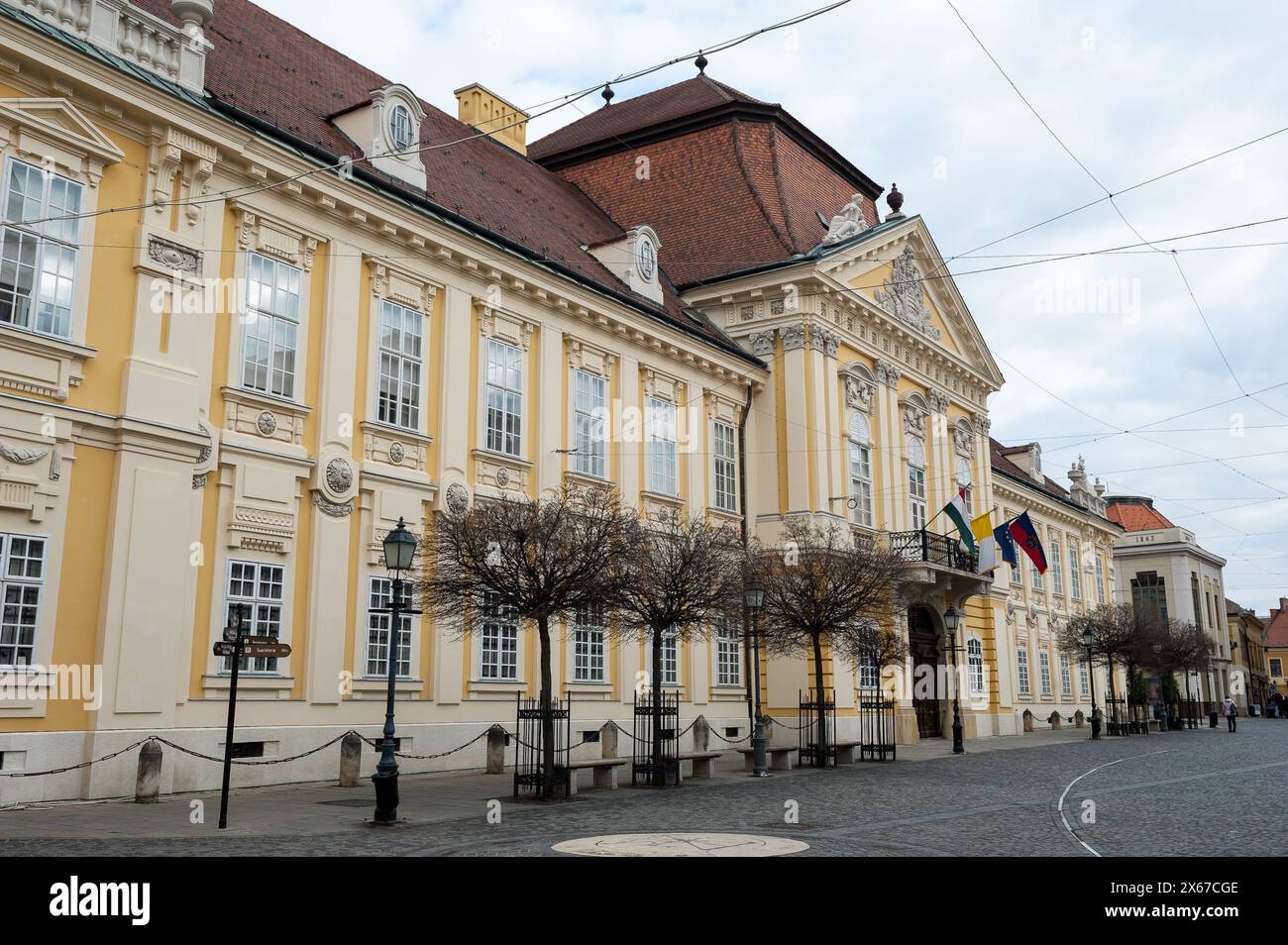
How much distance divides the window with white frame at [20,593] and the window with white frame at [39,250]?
284 cm

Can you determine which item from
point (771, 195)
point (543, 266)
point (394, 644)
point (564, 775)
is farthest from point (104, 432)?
point (771, 195)

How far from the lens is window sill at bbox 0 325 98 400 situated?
14.6 meters

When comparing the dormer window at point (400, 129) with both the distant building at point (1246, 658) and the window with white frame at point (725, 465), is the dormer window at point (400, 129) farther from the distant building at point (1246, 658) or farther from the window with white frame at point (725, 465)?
the distant building at point (1246, 658)

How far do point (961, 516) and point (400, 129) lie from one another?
732 inches

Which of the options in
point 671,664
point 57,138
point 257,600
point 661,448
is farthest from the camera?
point 661,448

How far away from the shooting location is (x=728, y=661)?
29.3 m

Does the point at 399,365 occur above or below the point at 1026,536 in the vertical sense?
above

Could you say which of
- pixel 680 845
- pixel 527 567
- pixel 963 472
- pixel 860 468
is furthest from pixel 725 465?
pixel 680 845

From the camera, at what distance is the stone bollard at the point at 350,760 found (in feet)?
57.5

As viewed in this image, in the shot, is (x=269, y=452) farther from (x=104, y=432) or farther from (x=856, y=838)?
(x=856, y=838)

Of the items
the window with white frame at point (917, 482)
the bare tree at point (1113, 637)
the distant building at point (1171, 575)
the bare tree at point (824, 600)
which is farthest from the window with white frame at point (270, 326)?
the distant building at point (1171, 575)

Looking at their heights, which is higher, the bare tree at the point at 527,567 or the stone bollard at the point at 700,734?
the bare tree at the point at 527,567

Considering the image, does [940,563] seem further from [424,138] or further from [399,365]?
[399,365]

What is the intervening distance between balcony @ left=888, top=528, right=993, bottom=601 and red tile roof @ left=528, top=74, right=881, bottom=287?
9045 mm
